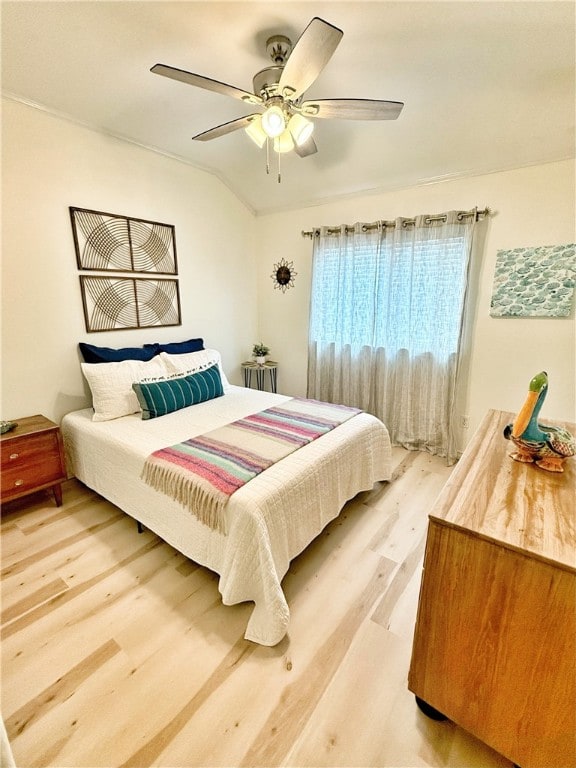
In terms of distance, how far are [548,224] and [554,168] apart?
372 millimetres

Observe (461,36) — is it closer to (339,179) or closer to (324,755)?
(339,179)

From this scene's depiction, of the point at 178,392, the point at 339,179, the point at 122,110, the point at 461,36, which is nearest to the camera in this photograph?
the point at 461,36

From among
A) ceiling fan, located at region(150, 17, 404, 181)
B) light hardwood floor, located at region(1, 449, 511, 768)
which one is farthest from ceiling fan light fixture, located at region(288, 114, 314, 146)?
light hardwood floor, located at region(1, 449, 511, 768)

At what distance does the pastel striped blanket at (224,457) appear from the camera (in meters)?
1.55

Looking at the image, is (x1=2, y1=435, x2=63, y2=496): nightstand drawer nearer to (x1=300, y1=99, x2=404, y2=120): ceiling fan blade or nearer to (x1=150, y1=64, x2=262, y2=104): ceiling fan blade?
(x1=150, y1=64, x2=262, y2=104): ceiling fan blade

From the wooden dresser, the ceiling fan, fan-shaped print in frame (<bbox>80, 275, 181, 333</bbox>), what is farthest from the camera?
fan-shaped print in frame (<bbox>80, 275, 181, 333</bbox>)

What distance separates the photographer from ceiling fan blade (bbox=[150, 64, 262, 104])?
1.37m

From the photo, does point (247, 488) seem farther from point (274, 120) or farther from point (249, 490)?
point (274, 120)

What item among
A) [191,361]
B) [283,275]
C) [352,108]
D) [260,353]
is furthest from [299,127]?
[260,353]

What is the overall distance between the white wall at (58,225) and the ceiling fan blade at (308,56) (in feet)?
5.83

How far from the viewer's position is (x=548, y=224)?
7.91ft

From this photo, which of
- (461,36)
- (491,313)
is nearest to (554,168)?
(491,313)

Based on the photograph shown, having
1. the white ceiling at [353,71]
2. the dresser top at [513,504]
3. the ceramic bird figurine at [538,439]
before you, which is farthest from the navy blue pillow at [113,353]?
the ceramic bird figurine at [538,439]

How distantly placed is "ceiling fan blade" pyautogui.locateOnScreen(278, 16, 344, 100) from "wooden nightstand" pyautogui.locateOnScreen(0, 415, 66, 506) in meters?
2.36
